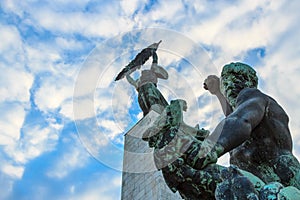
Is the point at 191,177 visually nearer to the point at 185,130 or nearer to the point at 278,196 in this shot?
the point at 185,130

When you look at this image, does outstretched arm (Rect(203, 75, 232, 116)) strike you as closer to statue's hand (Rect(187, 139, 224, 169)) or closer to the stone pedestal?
statue's hand (Rect(187, 139, 224, 169))

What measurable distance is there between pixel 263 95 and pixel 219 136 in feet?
2.43

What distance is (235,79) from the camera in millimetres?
2725

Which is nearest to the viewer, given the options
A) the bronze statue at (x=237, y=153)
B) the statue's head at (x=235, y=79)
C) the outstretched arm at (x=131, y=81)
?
the bronze statue at (x=237, y=153)

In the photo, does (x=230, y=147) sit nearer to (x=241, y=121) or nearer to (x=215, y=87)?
(x=241, y=121)

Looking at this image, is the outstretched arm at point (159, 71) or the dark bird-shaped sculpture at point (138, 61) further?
the dark bird-shaped sculpture at point (138, 61)

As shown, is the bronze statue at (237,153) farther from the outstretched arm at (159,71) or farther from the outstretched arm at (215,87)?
the outstretched arm at (215,87)

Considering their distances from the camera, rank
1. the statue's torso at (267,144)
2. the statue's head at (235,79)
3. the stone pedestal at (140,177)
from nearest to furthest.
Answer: the statue's torso at (267,144)
the statue's head at (235,79)
the stone pedestal at (140,177)

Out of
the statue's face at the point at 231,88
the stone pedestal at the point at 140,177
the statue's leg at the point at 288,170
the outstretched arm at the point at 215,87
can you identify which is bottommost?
the statue's leg at the point at 288,170

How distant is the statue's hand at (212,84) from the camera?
129 inches

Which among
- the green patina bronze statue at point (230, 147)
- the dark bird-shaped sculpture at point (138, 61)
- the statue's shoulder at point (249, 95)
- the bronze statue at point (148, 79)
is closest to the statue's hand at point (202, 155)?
the green patina bronze statue at point (230, 147)

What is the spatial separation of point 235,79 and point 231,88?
0.26 feet

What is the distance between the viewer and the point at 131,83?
8.80 feet

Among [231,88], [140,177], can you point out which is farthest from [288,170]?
[140,177]
